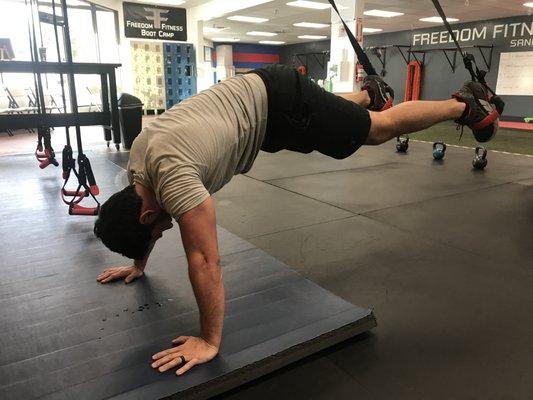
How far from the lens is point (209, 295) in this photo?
1.18 meters

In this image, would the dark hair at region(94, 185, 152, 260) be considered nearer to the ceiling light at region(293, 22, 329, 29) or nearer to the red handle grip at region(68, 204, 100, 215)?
the red handle grip at region(68, 204, 100, 215)

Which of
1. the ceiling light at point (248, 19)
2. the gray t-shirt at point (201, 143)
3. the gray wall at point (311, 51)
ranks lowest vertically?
the gray t-shirt at point (201, 143)

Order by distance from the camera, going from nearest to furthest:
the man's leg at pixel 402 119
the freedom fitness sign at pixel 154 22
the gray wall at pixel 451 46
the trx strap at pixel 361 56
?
the man's leg at pixel 402 119
the trx strap at pixel 361 56
the freedom fitness sign at pixel 154 22
the gray wall at pixel 451 46

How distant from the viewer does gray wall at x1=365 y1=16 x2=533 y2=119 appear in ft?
31.2

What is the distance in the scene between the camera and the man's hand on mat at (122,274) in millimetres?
1776

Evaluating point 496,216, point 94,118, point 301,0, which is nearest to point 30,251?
point 496,216

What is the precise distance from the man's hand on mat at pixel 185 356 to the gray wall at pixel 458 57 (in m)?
10.5

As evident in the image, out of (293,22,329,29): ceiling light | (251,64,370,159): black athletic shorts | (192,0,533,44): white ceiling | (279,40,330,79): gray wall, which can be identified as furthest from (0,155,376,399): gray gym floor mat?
(279,40,330,79): gray wall

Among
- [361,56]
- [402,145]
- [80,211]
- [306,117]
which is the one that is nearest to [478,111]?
[361,56]

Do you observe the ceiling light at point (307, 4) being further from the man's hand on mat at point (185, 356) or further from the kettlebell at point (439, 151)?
the man's hand on mat at point (185, 356)

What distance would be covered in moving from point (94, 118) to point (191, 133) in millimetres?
4052

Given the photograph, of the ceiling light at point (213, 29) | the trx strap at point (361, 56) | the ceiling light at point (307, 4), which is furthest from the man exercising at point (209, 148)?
the ceiling light at point (213, 29)

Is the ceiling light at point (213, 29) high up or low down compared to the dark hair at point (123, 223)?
up

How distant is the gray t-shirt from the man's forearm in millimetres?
166
